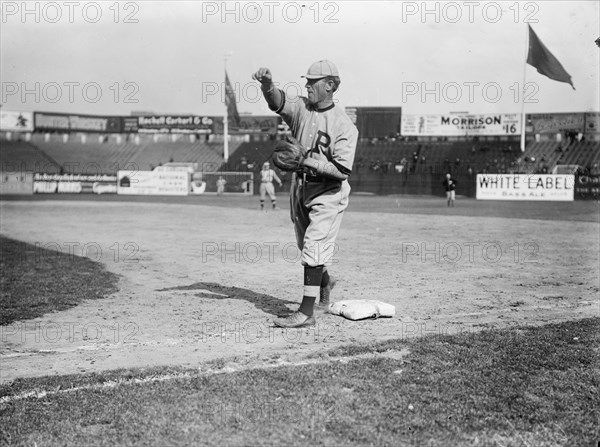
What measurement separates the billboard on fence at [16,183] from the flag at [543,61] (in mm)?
33076

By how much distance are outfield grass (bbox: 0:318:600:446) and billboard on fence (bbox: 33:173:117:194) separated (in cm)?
4361

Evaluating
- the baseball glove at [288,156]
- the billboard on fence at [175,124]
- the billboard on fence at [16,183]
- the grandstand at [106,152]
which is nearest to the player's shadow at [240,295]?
the baseball glove at [288,156]

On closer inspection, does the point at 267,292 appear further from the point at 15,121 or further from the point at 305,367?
the point at 15,121

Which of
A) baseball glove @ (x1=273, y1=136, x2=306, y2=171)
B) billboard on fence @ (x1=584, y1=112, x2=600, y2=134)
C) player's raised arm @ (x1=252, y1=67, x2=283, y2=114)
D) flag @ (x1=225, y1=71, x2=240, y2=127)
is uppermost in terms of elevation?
flag @ (x1=225, y1=71, x2=240, y2=127)

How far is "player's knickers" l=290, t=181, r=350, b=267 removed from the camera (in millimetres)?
5438

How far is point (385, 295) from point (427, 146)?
4740cm

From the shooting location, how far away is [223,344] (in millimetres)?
4727

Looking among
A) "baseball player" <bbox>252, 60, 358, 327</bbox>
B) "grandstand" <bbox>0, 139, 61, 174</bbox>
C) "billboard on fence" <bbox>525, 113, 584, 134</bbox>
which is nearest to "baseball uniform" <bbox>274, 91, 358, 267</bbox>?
"baseball player" <bbox>252, 60, 358, 327</bbox>

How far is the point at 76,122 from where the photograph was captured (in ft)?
197

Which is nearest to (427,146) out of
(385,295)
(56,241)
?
(56,241)

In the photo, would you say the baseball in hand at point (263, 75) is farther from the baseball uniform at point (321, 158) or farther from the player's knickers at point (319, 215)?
the player's knickers at point (319, 215)

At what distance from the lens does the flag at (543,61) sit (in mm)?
29297

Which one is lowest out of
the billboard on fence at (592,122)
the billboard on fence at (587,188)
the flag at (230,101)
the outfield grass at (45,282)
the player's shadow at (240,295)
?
the outfield grass at (45,282)

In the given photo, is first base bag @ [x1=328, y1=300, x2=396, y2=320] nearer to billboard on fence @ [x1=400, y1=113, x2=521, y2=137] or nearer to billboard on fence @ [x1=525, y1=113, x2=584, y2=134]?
billboard on fence @ [x1=525, y1=113, x2=584, y2=134]
